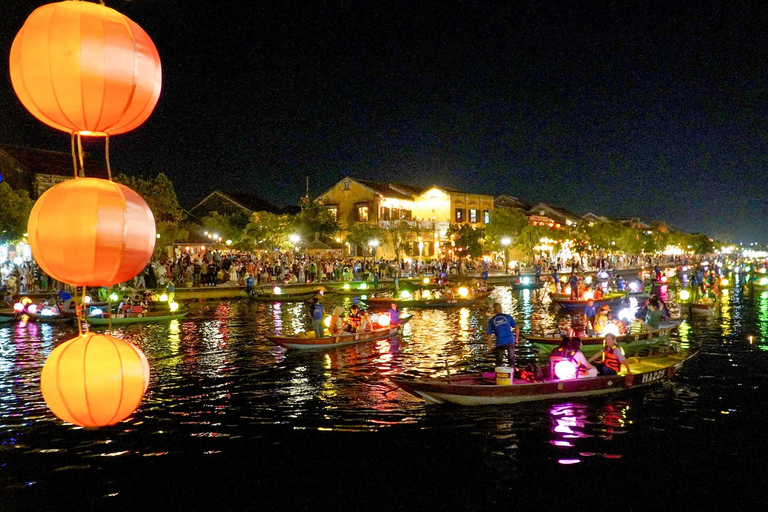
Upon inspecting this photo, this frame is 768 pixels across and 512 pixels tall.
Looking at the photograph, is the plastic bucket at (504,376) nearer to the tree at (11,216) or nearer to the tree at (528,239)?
the tree at (11,216)

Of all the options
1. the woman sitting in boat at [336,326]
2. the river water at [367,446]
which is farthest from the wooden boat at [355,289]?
the river water at [367,446]

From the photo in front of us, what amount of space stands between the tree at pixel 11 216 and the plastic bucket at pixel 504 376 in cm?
3085

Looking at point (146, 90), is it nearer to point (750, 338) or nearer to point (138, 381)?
point (138, 381)

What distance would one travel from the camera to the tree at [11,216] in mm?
34156

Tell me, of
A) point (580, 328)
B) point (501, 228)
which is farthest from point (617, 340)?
point (501, 228)

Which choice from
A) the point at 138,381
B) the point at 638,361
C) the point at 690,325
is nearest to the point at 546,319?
the point at 690,325

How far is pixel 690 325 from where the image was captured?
2922 centimetres

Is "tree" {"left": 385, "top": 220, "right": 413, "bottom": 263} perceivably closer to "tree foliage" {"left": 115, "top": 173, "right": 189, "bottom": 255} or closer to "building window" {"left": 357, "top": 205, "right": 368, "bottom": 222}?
"building window" {"left": 357, "top": 205, "right": 368, "bottom": 222}

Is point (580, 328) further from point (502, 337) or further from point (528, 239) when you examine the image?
point (528, 239)

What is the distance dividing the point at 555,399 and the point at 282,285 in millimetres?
31129

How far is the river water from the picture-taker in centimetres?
959

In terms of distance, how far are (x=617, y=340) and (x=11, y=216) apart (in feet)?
107

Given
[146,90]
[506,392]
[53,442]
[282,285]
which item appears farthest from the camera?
[282,285]

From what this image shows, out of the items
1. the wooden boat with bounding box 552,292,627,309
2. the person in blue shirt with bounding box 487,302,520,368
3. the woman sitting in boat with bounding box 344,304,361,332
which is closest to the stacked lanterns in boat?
the person in blue shirt with bounding box 487,302,520,368
